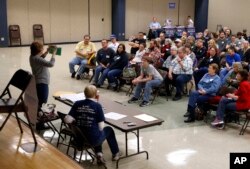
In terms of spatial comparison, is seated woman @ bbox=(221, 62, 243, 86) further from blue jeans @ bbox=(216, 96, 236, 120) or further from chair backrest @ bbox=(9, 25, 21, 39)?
chair backrest @ bbox=(9, 25, 21, 39)

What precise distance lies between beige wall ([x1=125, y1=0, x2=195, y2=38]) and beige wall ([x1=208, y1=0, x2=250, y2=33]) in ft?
4.95

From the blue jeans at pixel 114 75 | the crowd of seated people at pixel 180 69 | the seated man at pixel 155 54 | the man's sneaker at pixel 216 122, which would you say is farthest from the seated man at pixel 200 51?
the man's sneaker at pixel 216 122

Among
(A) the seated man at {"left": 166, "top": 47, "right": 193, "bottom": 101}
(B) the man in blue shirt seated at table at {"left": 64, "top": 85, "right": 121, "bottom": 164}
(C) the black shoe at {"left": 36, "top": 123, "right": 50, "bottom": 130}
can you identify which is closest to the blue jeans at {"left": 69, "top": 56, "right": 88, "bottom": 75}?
(A) the seated man at {"left": 166, "top": 47, "right": 193, "bottom": 101}

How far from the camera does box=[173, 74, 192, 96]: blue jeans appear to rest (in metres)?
8.27

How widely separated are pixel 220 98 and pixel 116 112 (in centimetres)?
226

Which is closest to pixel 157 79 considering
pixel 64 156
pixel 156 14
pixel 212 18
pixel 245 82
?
pixel 245 82

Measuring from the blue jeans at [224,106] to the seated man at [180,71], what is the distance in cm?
190

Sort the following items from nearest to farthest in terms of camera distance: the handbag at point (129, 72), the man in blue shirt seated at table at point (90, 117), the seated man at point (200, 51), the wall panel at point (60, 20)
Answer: the man in blue shirt seated at table at point (90, 117)
the handbag at point (129, 72)
the seated man at point (200, 51)
the wall panel at point (60, 20)

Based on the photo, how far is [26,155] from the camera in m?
4.81

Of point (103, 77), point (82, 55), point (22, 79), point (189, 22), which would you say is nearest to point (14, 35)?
point (82, 55)

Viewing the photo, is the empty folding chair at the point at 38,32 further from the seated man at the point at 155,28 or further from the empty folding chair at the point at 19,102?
the empty folding chair at the point at 19,102

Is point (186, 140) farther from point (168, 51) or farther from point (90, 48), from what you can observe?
point (90, 48)

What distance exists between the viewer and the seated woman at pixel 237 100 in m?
6.18

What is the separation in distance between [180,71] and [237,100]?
2215mm
